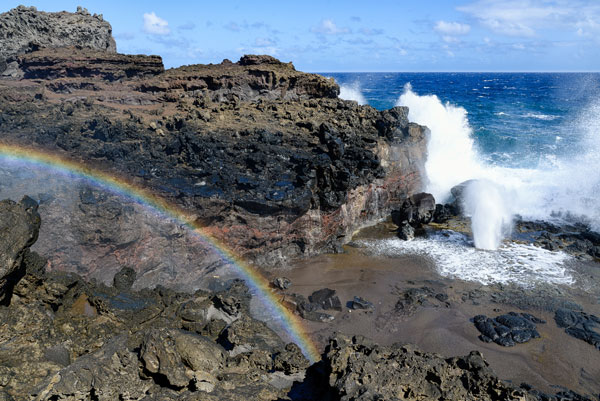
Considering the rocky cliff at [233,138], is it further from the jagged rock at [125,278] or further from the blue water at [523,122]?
the blue water at [523,122]

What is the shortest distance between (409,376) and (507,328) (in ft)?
20.2

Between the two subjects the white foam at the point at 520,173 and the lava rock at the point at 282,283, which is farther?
the white foam at the point at 520,173

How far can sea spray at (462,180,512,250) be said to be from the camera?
624 inches

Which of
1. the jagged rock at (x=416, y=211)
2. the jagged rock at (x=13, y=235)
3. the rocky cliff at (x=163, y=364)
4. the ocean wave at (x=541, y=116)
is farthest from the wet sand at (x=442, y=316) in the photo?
the ocean wave at (x=541, y=116)

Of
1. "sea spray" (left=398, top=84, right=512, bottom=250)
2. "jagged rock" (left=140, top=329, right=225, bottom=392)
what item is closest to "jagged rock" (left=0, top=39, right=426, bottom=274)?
"sea spray" (left=398, top=84, right=512, bottom=250)

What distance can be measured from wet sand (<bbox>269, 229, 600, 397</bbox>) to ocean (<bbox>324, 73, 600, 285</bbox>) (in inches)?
40.1

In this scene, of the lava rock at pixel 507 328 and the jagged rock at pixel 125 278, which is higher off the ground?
the jagged rock at pixel 125 278

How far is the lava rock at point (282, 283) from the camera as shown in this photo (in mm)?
11805

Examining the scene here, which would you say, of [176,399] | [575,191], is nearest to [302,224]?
[176,399]

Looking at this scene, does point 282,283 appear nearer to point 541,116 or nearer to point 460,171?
point 460,171

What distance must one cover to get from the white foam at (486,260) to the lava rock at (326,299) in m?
3.68

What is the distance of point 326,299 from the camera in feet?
36.6

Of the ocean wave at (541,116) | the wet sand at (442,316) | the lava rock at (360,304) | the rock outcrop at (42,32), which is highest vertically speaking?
the rock outcrop at (42,32)

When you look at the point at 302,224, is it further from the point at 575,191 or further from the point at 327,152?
the point at 575,191
